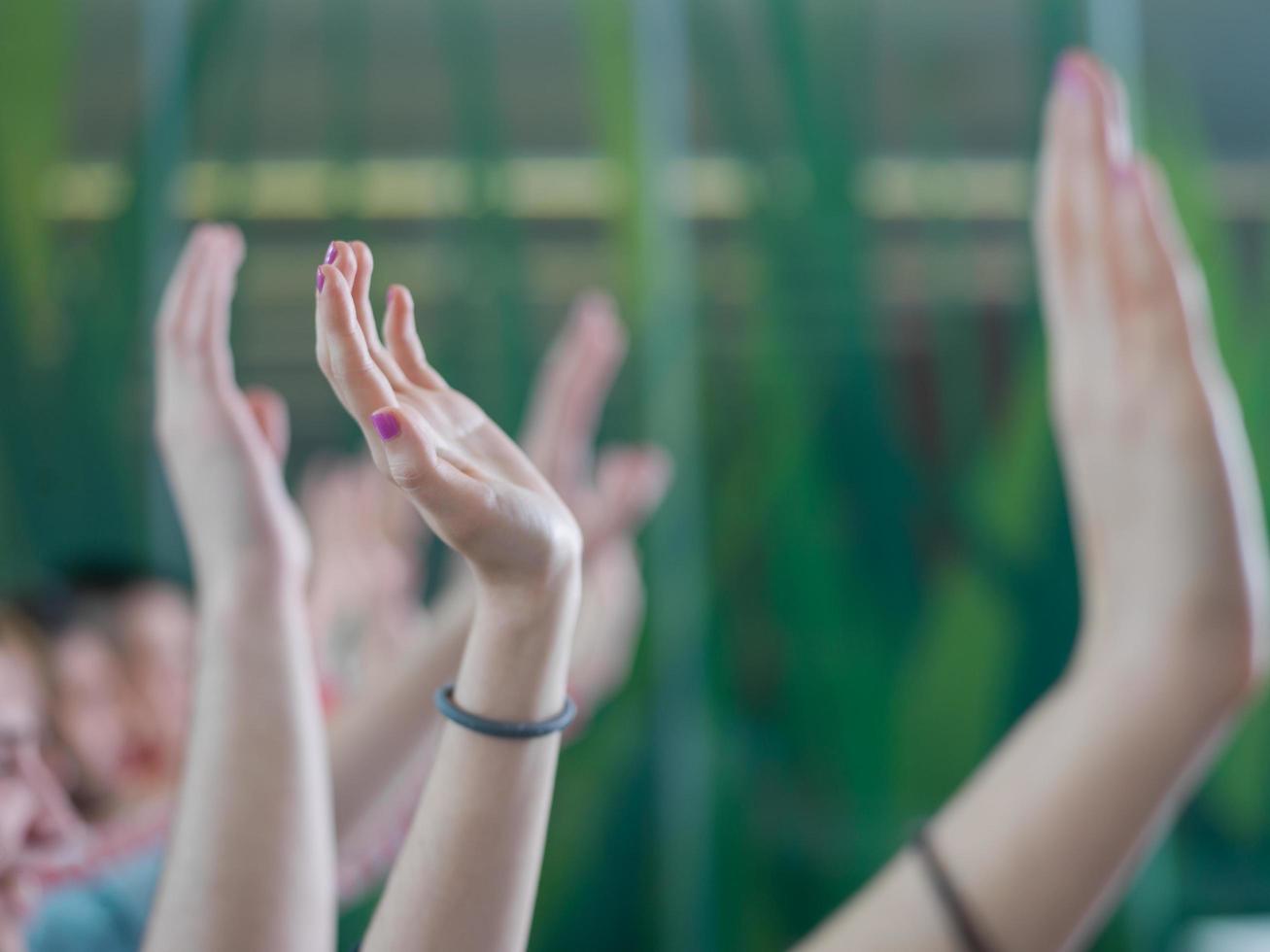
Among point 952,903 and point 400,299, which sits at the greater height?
point 400,299

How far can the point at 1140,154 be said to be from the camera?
289cm

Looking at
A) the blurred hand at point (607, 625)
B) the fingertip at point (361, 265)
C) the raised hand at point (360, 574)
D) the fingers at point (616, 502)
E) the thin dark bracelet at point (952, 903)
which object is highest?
the fingertip at point (361, 265)

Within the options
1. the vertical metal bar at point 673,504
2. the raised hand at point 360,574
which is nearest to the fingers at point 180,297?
the raised hand at point 360,574

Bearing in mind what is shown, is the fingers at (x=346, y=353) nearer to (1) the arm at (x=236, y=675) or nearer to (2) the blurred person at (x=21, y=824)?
(1) the arm at (x=236, y=675)

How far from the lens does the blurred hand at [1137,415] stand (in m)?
0.75

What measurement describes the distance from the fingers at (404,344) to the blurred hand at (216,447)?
0.15m

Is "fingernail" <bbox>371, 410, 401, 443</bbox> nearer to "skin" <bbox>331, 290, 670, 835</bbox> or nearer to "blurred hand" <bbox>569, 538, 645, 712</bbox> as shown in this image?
"skin" <bbox>331, 290, 670, 835</bbox>

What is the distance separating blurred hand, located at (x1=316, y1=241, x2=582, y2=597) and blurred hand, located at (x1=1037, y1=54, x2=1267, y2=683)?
40 cm

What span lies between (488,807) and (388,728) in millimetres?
436

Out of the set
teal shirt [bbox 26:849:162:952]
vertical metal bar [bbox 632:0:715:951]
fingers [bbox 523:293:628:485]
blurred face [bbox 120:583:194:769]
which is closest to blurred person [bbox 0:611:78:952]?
teal shirt [bbox 26:849:162:952]

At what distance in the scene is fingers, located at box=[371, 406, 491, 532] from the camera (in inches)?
19.4

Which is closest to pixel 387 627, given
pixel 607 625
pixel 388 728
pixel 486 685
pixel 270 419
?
pixel 607 625

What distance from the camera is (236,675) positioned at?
646 mm

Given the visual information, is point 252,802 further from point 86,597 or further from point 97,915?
point 86,597
